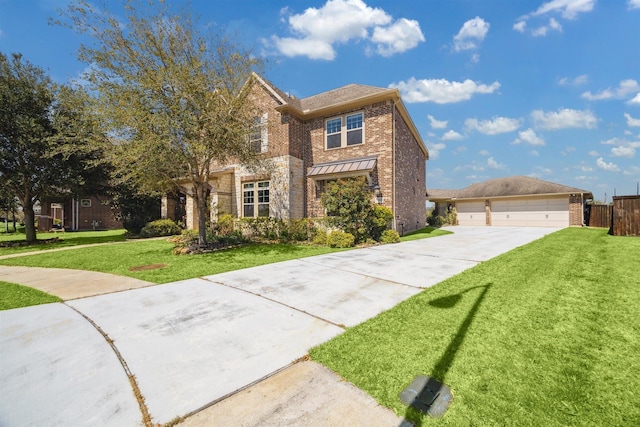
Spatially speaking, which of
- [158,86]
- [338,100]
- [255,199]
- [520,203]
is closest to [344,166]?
[338,100]

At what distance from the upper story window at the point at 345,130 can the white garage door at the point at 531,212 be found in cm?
1916

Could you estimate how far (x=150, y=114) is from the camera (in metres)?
8.81

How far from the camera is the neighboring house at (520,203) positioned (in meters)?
21.9

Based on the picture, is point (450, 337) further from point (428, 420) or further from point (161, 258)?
point (161, 258)

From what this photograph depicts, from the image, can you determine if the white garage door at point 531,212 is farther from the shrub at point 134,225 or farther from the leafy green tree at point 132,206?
the shrub at point 134,225

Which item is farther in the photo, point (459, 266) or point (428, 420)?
point (459, 266)

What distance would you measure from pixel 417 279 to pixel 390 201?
324 inches

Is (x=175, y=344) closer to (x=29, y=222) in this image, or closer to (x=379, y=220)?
(x=379, y=220)

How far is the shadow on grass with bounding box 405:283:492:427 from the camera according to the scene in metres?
2.05

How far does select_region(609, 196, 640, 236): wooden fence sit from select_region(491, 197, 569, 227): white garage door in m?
12.0

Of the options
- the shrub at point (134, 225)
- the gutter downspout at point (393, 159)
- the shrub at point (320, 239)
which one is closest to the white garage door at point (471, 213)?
the gutter downspout at point (393, 159)

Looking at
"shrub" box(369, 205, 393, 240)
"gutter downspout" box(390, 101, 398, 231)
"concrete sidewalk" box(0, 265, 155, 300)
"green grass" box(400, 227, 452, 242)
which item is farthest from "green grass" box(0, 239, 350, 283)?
"green grass" box(400, 227, 452, 242)

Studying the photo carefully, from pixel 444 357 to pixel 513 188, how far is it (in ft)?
94.9

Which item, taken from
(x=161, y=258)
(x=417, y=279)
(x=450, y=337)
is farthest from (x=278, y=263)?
(x=450, y=337)
